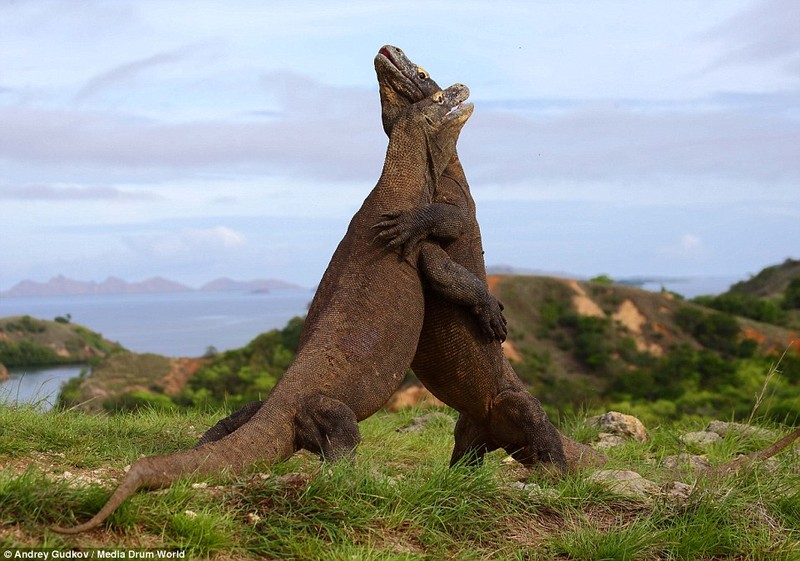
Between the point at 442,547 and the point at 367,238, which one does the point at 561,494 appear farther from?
the point at 367,238

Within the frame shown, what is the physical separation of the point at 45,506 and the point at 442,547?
205 centimetres

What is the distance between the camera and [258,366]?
23.9 metres

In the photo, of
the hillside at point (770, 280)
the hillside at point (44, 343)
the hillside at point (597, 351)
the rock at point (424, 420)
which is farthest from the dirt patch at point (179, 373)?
the hillside at point (770, 280)

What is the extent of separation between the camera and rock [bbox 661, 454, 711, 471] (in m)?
7.92

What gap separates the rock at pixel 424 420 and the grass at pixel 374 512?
3426 mm

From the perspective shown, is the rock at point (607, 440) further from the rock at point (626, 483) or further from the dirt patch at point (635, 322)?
the dirt patch at point (635, 322)

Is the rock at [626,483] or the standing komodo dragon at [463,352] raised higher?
the standing komodo dragon at [463,352]

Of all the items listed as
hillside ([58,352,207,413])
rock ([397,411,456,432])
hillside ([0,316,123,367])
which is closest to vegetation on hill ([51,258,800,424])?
hillside ([58,352,207,413])

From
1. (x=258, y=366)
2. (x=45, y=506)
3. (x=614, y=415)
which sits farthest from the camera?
(x=258, y=366)

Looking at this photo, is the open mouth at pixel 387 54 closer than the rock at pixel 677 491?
No

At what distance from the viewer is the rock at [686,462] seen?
7.92 meters

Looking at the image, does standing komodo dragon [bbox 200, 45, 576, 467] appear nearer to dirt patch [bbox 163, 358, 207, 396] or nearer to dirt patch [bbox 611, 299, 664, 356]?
dirt patch [bbox 163, 358, 207, 396]

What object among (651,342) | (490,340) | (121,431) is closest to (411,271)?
(490,340)

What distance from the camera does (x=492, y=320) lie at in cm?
656
